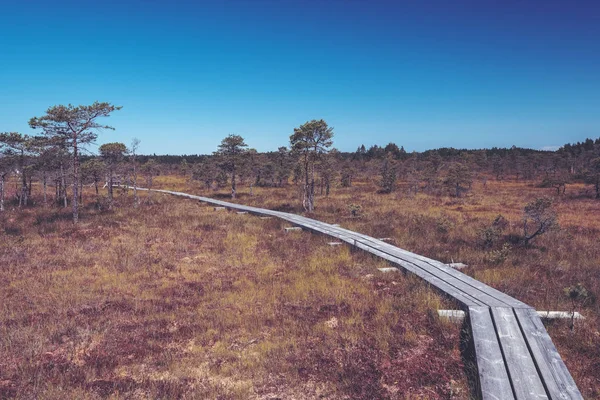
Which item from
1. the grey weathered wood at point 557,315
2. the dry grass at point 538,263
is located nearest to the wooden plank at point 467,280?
the grey weathered wood at point 557,315

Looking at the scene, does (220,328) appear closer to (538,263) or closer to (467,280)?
(467,280)

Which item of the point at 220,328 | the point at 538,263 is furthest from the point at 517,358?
the point at 538,263

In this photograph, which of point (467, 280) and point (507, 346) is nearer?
point (507, 346)

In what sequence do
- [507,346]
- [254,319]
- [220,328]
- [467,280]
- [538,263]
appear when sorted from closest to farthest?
1. [507,346]
2. [220,328]
3. [254,319]
4. [467,280]
5. [538,263]

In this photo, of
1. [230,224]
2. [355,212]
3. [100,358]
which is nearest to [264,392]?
[100,358]

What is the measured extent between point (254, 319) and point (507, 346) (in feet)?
16.4

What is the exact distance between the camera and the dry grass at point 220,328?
5.10 m

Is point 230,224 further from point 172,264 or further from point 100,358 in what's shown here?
point 100,358

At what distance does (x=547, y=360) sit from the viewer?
16.0 feet

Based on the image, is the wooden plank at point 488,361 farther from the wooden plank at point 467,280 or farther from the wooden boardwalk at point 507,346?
the wooden plank at point 467,280

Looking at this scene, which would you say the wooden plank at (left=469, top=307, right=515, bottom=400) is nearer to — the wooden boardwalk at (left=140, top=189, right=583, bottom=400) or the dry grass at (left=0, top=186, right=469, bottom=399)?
the wooden boardwalk at (left=140, top=189, right=583, bottom=400)

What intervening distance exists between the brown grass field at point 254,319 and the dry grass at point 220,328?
32mm

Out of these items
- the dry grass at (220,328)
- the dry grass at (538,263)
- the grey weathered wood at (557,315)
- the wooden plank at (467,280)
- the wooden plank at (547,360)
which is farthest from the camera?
the wooden plank at (467,280)

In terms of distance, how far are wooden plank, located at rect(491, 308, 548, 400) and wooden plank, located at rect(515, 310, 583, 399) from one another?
8 cm
